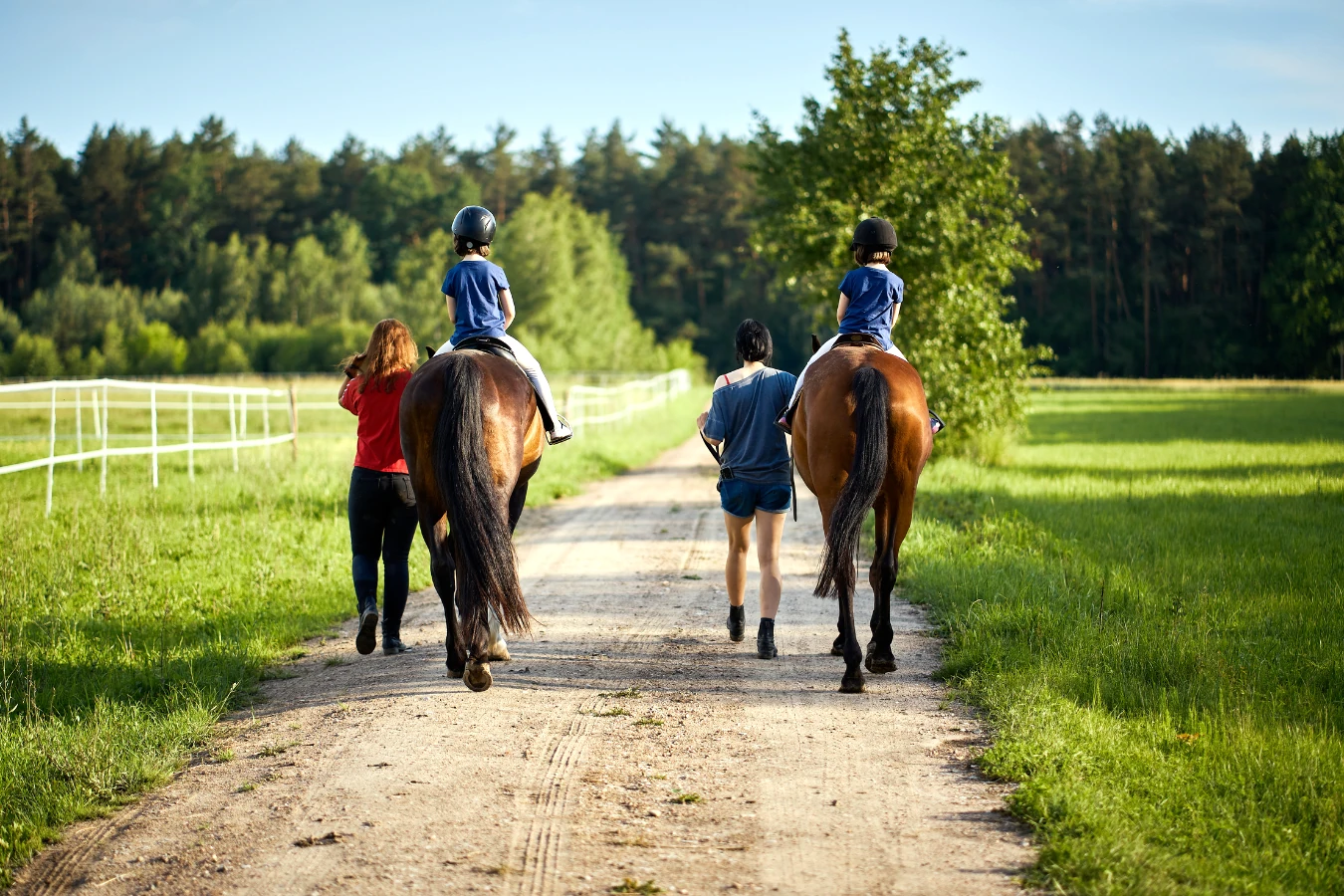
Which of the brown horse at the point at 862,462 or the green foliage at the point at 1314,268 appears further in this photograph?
the green foliage at the point at 1314,268

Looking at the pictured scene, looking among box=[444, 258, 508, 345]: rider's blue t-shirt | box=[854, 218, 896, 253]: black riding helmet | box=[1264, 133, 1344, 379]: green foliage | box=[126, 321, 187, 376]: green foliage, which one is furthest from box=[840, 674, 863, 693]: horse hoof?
box=[126, 321, 187, 376]: green foliage

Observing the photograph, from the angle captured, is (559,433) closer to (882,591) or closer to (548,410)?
(548,410)

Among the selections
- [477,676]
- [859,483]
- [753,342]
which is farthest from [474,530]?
[753,342]

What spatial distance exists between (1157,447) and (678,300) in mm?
64643

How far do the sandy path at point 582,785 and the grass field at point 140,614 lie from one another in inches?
11.5

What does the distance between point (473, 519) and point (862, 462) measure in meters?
2.07

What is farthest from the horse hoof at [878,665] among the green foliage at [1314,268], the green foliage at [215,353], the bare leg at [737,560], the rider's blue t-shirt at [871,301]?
the green foliage at [215,353]

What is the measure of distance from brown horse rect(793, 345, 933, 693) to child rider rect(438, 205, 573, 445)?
1577mm

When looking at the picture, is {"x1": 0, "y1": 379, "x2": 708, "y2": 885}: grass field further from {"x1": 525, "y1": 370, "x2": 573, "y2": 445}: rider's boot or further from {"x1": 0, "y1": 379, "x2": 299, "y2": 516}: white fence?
{"x1": 525, "y1": 370, "x2": 573, "y2": 445}: rider's boot

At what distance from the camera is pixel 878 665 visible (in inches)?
222

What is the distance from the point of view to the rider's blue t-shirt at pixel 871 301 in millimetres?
6223

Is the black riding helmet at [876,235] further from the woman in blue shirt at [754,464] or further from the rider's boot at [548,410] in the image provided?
the rider's boot at [548,410]

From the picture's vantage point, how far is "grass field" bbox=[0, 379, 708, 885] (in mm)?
4344

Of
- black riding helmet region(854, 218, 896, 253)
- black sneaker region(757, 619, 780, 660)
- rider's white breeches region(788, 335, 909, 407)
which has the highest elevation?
black riding helmet region(854, 218, 896, 253)
